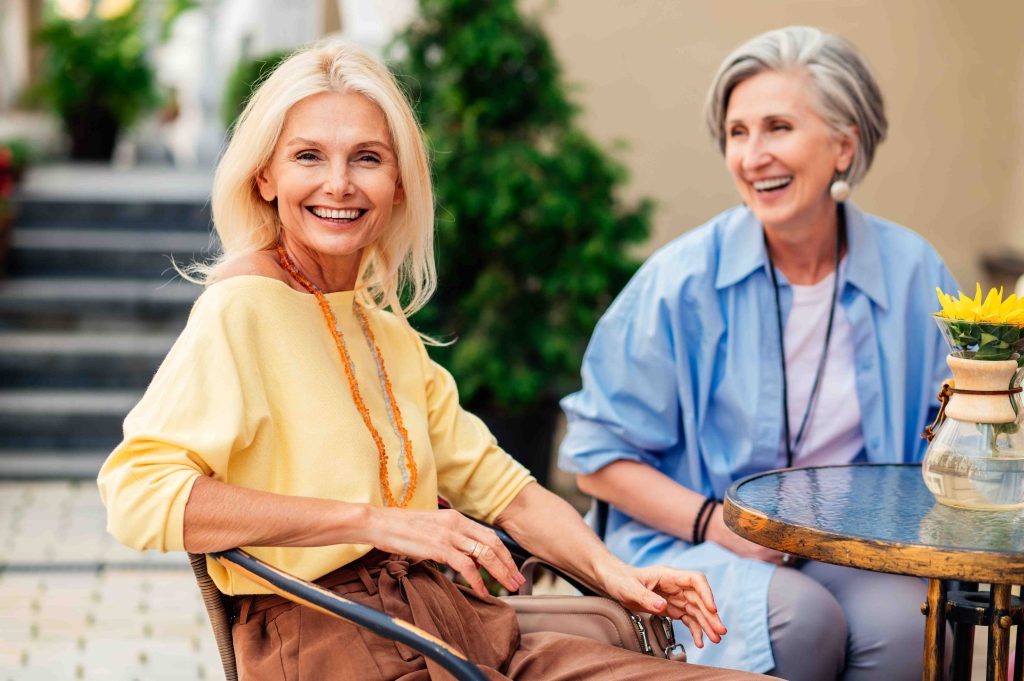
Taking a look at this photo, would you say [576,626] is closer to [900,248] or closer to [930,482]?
[930,482]

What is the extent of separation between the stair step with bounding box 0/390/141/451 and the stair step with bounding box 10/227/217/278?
4.10 feet

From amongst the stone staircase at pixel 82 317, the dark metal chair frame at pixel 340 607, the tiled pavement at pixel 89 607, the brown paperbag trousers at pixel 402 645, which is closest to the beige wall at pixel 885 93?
the stone staircase at pixel 82 317

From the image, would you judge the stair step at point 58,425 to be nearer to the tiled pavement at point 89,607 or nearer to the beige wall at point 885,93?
the tiled pavement at point 89,607

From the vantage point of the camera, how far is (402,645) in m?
2.03

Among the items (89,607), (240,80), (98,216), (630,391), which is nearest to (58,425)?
(98,216)

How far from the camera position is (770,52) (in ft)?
9.02

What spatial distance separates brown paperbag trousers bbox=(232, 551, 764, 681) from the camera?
6.47 ft

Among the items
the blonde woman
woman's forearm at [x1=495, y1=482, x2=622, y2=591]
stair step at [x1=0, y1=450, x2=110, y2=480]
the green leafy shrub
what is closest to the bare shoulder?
the blonde woman

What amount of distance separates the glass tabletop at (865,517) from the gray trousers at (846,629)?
221mm

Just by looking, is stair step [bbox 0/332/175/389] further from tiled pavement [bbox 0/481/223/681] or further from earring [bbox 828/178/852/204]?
earring [bbox 828/178/852/204]

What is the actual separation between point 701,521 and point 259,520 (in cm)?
110

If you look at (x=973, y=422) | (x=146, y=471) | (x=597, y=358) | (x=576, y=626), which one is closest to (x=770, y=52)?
(x=597, y=358)

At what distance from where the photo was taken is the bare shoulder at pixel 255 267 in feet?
6.88

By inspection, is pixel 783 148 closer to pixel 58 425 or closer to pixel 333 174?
pixel 333 174
